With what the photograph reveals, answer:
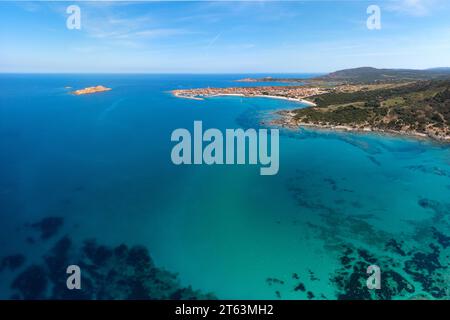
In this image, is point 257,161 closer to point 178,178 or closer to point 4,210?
point 178,178

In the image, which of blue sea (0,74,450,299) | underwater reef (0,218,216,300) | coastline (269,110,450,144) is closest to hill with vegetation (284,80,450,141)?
coastline (269,110,450,144)

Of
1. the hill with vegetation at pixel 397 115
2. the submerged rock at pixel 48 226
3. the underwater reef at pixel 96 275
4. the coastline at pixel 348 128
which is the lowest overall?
the underwater reef at pixel 96 275

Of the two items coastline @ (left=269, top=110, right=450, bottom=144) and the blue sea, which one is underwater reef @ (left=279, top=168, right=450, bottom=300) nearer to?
the blue sea

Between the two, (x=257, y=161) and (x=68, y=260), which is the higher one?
(x=257, y=161)

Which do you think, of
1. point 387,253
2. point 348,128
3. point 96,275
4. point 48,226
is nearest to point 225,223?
point 96,275

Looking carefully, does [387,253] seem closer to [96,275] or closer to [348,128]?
[96,275]

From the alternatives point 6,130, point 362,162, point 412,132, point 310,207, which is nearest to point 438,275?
point 310,207

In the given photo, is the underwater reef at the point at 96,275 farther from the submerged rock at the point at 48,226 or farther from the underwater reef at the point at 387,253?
the underwater reef at the point at 387,253

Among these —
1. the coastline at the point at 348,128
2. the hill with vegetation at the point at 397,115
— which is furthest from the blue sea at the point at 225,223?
the hill with vegetation at the point at 397,115
